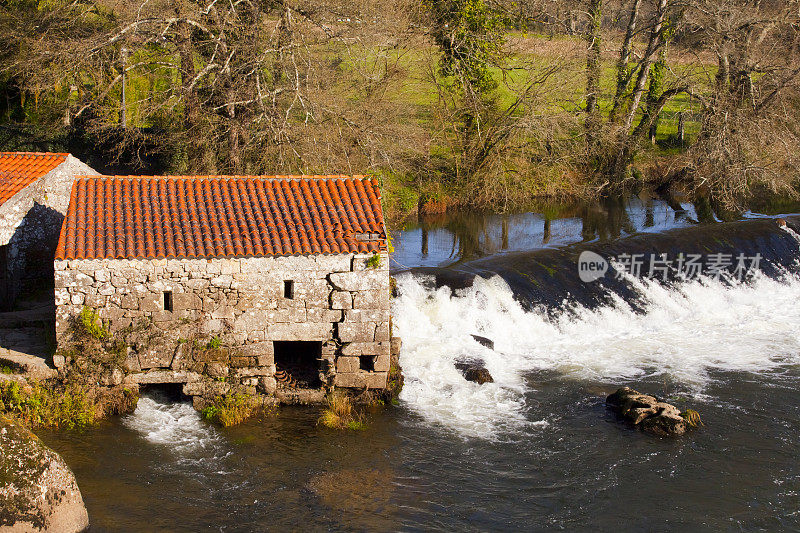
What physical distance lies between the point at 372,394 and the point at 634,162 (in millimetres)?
19343

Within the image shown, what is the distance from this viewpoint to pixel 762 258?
19.0 meters

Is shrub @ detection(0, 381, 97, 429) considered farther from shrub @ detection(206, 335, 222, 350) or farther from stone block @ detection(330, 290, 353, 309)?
stone block @ detection(330, 290, 353, 309)

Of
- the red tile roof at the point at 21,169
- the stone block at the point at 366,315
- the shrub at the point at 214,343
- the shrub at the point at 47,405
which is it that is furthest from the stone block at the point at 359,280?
the red tile roof at the point at 21,169

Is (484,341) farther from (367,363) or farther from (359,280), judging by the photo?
(359,280)

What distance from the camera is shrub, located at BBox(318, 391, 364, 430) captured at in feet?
34.9

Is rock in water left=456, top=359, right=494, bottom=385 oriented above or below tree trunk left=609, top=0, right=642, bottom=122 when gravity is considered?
below

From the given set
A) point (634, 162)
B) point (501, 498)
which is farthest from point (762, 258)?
point (501, 498)

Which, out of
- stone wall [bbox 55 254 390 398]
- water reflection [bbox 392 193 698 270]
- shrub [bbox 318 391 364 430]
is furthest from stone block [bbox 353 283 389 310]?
water reflection [bbox 392 193 698 270]

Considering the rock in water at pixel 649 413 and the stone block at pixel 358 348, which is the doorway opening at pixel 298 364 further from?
the rock in water at pixel 649 413

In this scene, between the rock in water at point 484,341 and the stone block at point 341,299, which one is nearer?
the stone block at point 341,299

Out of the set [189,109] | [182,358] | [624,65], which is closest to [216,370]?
[182,358]

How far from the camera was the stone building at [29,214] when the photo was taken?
1316cm

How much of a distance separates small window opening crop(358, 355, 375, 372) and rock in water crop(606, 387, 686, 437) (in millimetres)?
3834

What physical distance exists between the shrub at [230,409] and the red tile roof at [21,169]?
5669 millimetres
